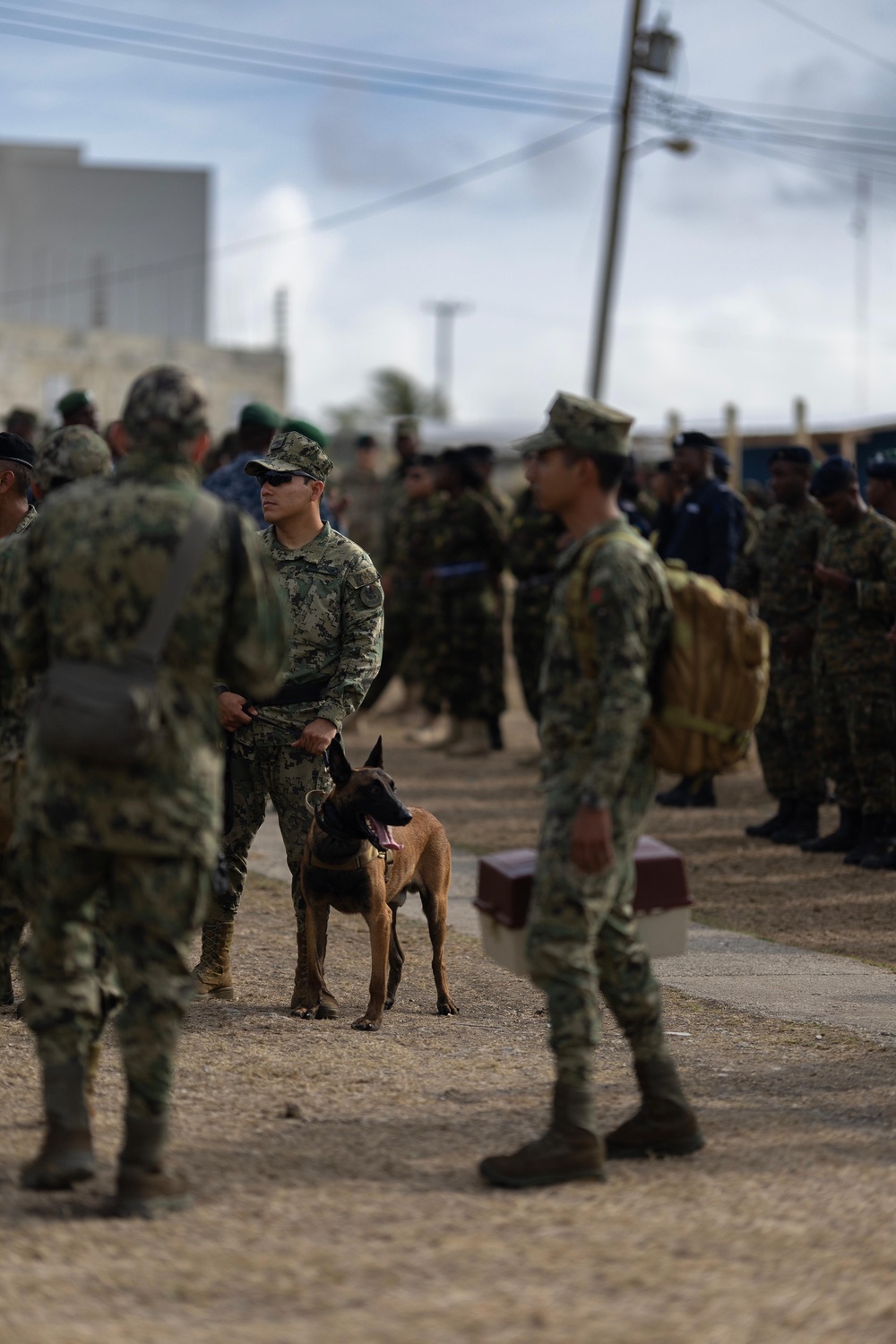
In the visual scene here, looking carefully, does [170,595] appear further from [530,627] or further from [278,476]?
[530,627]

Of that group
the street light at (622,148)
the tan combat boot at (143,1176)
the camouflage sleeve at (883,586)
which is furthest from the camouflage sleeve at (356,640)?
the street light at (622,148)

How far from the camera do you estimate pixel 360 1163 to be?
492 centimetres

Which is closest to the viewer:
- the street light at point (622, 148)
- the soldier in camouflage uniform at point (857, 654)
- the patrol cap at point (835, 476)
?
the patrol cap at point (835, 476)

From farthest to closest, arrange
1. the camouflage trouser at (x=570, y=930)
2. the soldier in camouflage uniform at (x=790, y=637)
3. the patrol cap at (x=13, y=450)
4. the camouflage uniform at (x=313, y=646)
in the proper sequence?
the soldier in camouflage uniform at (x=790, y=637) < the camouflage uniform at (x=313, y=646) < the patrol cap at (x=13, y=450) < the camouflage trouser at (x=570, y=930)

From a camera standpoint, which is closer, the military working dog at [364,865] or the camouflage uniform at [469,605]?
the military working dog at [364,865]

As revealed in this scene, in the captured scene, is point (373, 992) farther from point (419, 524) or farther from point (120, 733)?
point (419, 524)

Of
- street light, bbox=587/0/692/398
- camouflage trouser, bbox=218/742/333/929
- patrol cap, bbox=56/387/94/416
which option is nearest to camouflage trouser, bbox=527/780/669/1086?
camouflage trouser, bbox=218/742/333/929

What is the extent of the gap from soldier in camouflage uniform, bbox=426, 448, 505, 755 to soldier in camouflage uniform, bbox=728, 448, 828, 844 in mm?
3917

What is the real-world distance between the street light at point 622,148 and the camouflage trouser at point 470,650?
7834 mm

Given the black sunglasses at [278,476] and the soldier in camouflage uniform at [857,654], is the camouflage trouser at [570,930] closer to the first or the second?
the black sunglasses at [278,476]

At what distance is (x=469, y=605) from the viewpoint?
50.0ft

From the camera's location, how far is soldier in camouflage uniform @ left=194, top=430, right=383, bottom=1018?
6543 mm

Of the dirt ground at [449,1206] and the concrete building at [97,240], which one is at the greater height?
the concrete building at [97,240]

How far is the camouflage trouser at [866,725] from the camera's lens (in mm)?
10164
